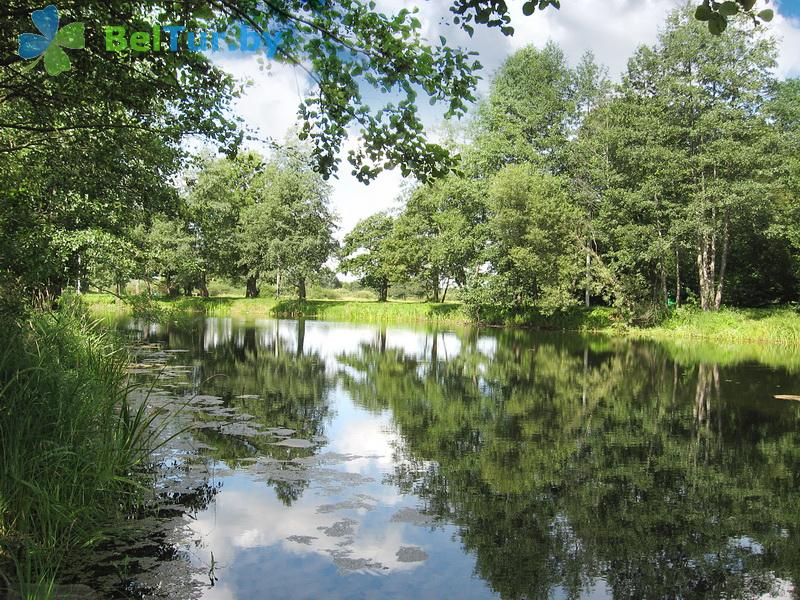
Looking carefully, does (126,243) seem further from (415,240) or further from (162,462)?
(415,240)

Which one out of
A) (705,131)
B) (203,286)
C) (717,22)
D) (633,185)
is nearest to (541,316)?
(633,185)

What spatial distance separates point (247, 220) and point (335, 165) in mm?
44940

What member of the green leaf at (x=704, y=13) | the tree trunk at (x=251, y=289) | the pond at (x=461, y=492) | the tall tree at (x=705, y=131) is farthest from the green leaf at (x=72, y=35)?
the tree trunk at (x=251, y=289)

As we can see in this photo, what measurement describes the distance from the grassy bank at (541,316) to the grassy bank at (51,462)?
15.7 meters

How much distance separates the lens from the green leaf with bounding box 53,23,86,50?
4895 mm

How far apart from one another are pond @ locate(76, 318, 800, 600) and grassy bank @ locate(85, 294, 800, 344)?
1255cm

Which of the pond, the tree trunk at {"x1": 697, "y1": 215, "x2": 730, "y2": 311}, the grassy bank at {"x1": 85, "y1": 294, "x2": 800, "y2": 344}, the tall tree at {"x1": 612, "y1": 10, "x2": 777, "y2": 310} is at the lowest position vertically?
the pond

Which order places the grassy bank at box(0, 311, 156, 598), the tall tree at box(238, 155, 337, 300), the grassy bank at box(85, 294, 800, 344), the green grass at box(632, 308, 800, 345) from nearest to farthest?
the grassy bank at box(0, 311, 156, 598)
the green grass at box(632, 308, 800, 345)
the grassy bank at box(85, 294, 800, 344)
the tall tree at box(238, 155, 337, 300)

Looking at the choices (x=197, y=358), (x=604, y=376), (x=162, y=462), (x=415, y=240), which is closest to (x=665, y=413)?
(x=604, y=376)

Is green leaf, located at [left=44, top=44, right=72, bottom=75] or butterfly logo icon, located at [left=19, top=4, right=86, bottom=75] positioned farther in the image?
green leaf, located at [left=44, top=44, right=72, bottom=75]

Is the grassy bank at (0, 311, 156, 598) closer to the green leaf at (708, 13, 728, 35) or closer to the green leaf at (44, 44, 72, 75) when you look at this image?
the green leaf at (44, 44, 72, 75)

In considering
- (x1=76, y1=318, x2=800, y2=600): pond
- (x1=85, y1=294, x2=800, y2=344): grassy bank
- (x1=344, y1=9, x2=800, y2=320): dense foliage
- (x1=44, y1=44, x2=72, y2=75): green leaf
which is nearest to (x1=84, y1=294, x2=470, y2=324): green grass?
(x1=85, y1=294, x2=800, y2=344): grassy bank

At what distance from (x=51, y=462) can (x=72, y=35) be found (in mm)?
3612

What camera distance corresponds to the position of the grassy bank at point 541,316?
30781 mm
